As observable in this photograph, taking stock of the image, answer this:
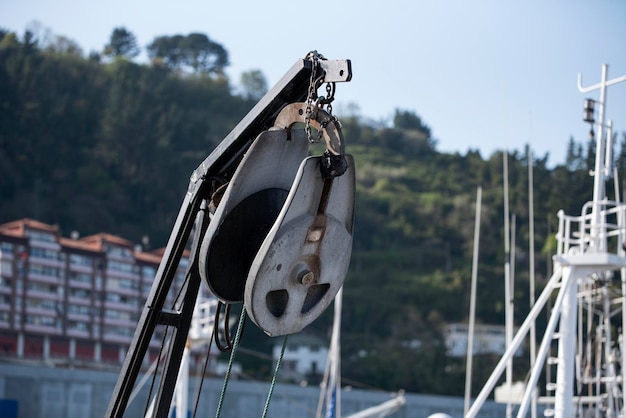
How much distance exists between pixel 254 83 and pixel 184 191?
4597cm

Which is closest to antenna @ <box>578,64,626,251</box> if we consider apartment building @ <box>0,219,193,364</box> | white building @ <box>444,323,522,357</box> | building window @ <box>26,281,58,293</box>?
apartment building @ <box>0,219,193,364</box>

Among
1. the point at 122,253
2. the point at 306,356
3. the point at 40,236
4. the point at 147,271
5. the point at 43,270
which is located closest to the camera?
the point at 43,270

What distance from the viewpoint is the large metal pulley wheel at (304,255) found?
5.60m

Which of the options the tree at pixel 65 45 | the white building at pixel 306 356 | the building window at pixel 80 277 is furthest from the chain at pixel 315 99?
the tree at pixel 65 45

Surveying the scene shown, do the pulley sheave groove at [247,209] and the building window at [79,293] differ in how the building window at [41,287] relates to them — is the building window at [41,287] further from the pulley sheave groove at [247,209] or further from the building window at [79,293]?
the pulley sheave groove at [247,209]

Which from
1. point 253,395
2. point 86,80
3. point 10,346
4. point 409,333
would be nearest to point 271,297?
point 253,395

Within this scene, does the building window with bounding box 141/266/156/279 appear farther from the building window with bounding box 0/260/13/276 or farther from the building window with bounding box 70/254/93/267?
the building window with bounding box 0/260/13/276

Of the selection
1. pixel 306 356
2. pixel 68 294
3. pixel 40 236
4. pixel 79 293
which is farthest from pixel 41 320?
pixel 306 356

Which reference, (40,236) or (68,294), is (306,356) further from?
(40,236)

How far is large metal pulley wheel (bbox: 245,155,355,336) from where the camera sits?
220 inches

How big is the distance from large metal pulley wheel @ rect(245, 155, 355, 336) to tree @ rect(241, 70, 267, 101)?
12583 centimetres

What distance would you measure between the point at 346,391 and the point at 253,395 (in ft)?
16.7

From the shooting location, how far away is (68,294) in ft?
220

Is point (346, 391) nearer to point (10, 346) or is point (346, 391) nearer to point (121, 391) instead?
point (10, 346)
